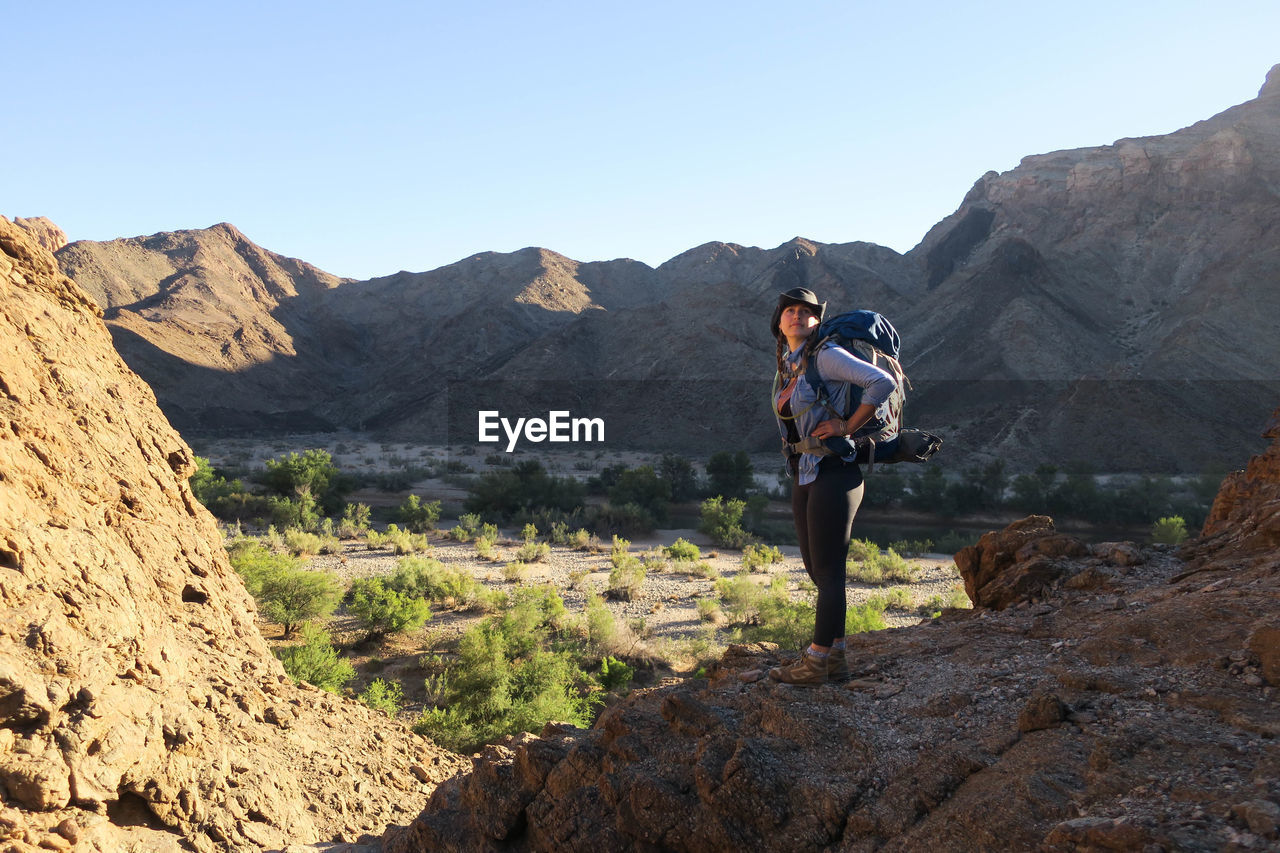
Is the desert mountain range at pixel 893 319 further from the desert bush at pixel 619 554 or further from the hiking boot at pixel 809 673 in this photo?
the hiking boot at pixel 809 673

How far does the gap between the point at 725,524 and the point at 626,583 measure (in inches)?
331

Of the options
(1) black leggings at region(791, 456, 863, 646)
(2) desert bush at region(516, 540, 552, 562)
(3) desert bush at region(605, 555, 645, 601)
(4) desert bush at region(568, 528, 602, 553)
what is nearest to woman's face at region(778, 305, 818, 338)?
(1) black leggings at region(791, 456, 863, 646)

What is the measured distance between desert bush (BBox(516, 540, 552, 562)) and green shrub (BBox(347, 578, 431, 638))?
5852 mm

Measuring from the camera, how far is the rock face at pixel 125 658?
2750 millimetres

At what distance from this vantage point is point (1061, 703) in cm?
254

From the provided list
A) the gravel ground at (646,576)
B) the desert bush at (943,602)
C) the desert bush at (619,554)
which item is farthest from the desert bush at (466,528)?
the desert bush at (943,602)

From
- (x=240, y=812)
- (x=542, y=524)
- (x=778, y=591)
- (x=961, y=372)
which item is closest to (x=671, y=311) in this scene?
(x=961, y=372)

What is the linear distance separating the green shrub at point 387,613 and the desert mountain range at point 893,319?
36.0m

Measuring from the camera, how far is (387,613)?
35.3ft

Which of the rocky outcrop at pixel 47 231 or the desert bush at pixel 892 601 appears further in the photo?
the rocky outcrop at pixel 47 231

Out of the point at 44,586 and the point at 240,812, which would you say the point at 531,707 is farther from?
the point at 44,586

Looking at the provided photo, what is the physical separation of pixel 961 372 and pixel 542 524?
39363mm

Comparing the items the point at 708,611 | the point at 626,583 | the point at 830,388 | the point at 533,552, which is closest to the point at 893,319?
the point at 533,552

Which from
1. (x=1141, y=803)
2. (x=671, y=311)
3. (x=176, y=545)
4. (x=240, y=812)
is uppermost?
(x=671, y=311)
